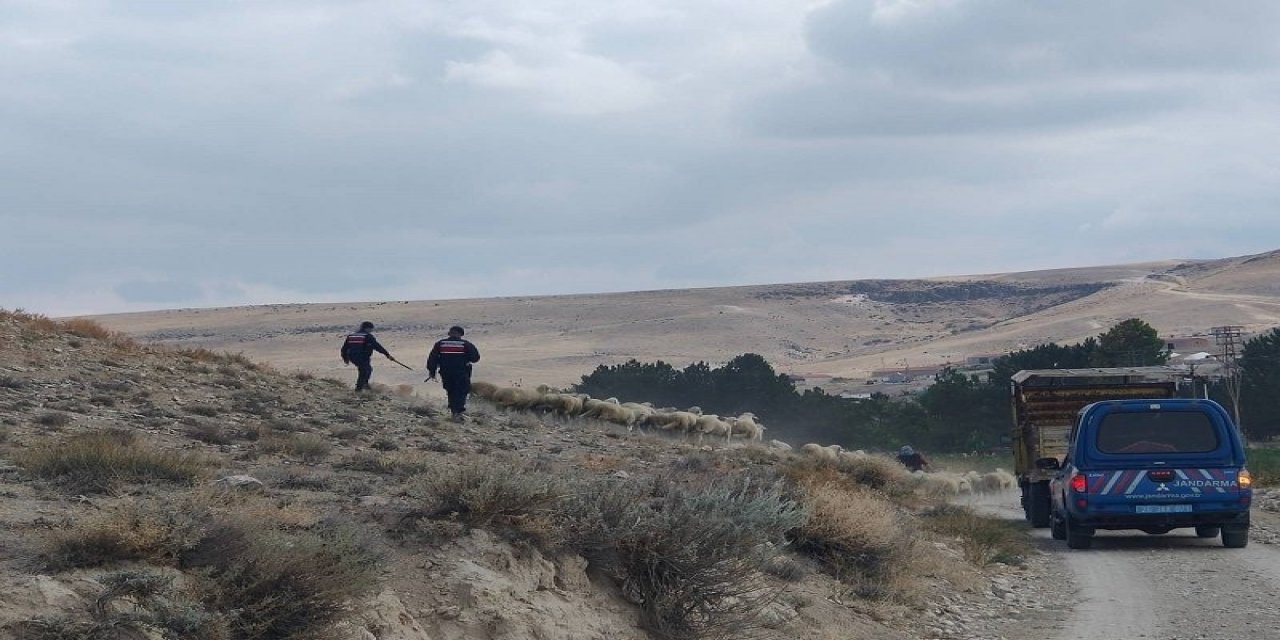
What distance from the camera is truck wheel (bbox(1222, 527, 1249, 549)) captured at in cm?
1625

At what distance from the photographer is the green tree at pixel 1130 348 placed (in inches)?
2137

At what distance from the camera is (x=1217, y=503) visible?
15961mm

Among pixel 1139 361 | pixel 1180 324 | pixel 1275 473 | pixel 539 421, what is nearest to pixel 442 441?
pixel 539 421

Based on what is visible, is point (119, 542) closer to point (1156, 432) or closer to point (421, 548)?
point (421, 548)

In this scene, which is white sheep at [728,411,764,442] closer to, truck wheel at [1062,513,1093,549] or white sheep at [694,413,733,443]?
white sheep at [694,413,733,443]

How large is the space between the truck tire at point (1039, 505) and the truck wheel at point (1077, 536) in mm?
3178

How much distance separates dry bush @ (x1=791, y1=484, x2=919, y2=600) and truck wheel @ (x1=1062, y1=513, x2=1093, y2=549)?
394 cm

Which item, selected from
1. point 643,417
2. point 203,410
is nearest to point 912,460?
point 643,417

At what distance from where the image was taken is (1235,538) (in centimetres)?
1630

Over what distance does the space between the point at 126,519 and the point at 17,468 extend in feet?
14.1

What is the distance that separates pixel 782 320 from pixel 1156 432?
13735 centimetres

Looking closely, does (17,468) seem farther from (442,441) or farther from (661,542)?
(442,441)

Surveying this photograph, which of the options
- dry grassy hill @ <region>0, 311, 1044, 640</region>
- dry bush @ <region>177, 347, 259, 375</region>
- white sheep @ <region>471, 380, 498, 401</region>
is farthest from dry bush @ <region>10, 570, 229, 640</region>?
Result: white sheep @ <region>471, 380, 498, 401</region>

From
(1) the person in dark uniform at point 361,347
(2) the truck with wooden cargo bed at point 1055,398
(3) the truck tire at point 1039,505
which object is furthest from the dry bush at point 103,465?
(1) the person in dark uniform at point 361,347
